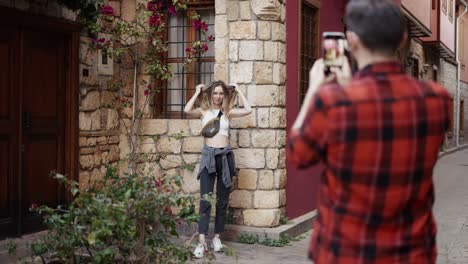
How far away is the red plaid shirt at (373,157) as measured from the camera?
6.82 feet

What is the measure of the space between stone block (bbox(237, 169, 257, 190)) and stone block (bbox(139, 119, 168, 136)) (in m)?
1.04

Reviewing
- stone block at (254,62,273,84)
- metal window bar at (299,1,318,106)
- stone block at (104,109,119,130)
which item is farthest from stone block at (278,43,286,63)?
stone block at (104,109,119,130)

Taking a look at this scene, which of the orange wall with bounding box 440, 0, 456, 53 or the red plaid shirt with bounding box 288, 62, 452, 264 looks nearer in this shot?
the red plaid shirt with bounding box 288, 62, 452, 264

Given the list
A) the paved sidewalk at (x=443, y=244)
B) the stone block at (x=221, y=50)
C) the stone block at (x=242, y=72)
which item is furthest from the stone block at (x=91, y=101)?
the paved sidewalk at (x=443, y=244)

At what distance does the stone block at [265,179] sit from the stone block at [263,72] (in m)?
0.96

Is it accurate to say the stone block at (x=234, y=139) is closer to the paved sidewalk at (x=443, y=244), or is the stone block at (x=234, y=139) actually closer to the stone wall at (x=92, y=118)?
the paved sidewalk at (x=443, y=244)

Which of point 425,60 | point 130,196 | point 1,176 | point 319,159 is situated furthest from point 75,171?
point 425,60

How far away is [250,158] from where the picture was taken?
7.29m

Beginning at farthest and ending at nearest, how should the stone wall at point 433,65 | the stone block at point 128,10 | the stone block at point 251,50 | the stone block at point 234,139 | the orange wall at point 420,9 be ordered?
the stone wall at point 433,65 → the orange wall at point 420,9 → the stone block at point 128,10 → the stone block at point 234,139 → the stone block at point 251,50

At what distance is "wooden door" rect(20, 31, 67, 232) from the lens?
6.47 metres

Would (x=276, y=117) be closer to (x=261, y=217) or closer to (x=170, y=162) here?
(x=261, y=217)

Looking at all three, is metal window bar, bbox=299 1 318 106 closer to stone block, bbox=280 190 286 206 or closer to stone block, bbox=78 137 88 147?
stone block, bbox=280 190 286 206

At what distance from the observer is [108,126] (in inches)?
300

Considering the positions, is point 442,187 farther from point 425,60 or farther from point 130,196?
point 130,196
